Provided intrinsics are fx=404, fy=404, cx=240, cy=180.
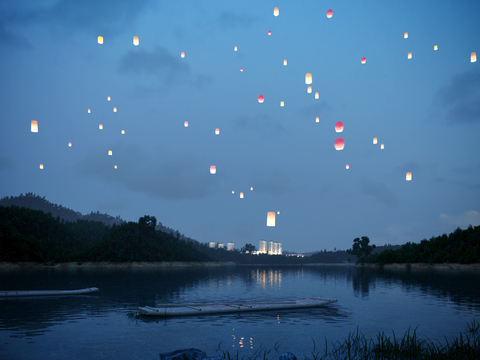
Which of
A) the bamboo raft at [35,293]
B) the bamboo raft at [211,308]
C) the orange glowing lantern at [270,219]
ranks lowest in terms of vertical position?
the bamboo raft at [35,293]

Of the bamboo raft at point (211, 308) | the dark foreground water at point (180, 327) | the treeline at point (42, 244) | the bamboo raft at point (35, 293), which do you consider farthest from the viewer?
the treeline at point (42, 244)

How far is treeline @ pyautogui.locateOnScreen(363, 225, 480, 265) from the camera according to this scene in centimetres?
14400

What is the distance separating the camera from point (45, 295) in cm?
4359

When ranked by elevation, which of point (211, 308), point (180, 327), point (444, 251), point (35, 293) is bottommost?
point (35, 293)

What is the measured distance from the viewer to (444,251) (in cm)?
15450

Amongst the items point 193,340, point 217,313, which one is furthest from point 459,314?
point 193,340

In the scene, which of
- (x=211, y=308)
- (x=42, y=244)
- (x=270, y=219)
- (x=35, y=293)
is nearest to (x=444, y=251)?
(x=270, y=219)

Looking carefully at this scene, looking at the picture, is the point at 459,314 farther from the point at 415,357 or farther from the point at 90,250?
the point at 90,250

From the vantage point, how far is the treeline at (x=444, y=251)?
472 feet

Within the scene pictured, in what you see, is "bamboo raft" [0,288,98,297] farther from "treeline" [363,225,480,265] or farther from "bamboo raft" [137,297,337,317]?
"treeline" [363,225,480,265]

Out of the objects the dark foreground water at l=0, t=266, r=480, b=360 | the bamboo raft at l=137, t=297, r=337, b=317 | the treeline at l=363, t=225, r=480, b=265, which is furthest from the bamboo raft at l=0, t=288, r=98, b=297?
the treeline at l=363, t=225, r=480, b=265

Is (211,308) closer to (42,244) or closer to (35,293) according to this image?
(35,293)

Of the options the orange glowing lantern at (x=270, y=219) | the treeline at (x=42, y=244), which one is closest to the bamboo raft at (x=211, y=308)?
the orange glowing lantern at (x=270, y=219)

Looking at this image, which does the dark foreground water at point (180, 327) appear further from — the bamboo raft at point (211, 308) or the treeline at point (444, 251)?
the treeline at point (444, 251)
